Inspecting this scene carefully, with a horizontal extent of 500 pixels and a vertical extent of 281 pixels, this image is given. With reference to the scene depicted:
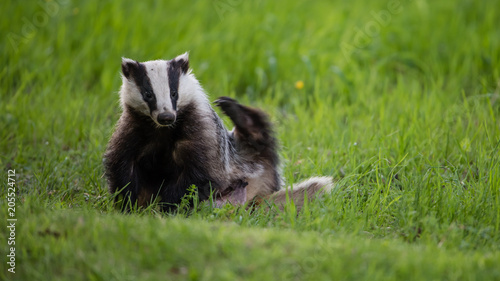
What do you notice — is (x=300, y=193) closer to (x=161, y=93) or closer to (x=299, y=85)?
(x=161, y=93)

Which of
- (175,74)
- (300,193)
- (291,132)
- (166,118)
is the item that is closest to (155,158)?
(166,118)

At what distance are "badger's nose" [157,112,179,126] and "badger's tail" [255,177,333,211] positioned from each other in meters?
0.80

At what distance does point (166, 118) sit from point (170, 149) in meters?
0.36

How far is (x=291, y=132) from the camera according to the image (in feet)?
17.2

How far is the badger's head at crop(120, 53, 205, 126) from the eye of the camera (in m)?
3.66

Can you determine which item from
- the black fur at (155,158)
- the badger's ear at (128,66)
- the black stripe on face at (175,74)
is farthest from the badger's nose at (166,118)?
the badger's ear at (128,66)

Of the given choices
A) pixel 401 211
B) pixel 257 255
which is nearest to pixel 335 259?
pixel 257 255

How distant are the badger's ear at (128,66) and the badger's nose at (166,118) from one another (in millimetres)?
457

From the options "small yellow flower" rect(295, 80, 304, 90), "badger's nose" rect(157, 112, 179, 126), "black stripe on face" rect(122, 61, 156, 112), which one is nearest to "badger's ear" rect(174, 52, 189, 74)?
"black stripe on face" rect(122, 61, 156, 112)

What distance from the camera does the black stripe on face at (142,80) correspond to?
3.72 metres

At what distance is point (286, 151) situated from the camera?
4.91 meters

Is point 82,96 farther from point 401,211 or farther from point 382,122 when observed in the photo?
point 401,211

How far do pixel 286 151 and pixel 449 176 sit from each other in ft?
4.68

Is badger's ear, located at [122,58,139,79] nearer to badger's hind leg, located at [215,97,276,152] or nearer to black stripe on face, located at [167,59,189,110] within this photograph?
black stripe on face, located at [167,59,189,110]
